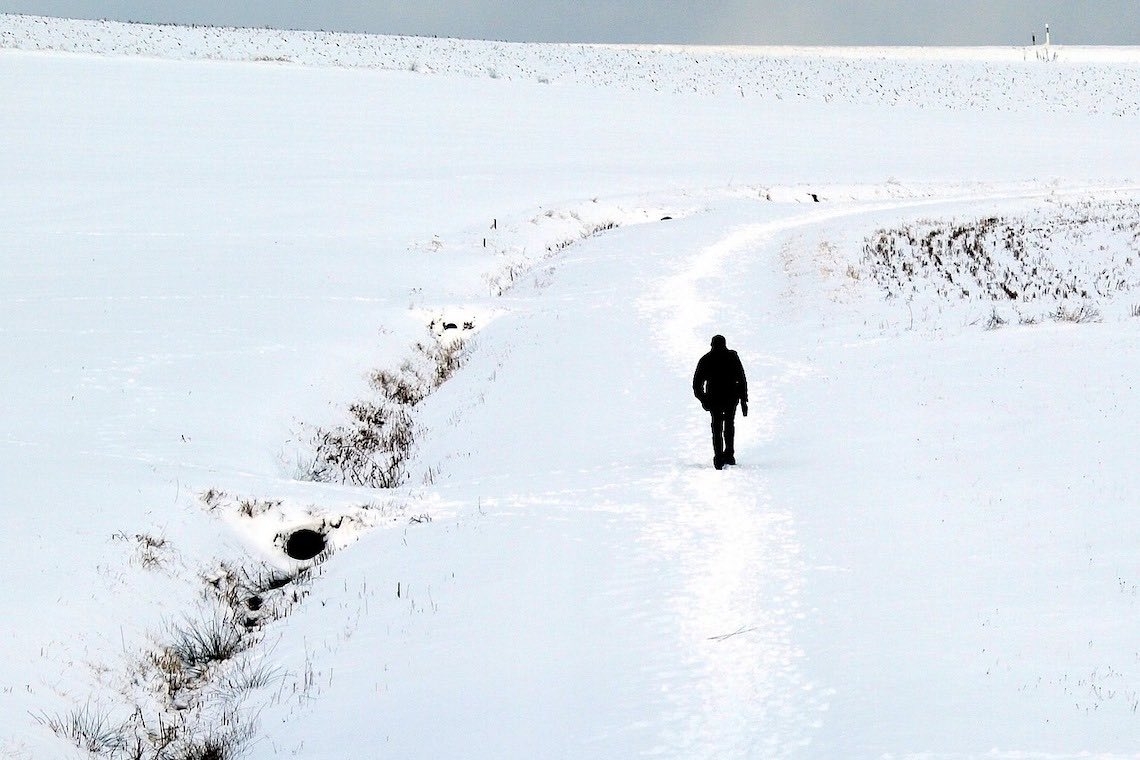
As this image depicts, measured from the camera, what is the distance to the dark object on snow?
1162cm

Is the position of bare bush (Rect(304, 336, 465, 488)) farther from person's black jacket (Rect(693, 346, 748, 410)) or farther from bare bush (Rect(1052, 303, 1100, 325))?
bare bush (Rect(1052, 303, 1100, 325))

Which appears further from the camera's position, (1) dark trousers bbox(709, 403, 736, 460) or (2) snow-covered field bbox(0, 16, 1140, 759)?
(1) dark trousers bbox(709, 403, 736, 460)

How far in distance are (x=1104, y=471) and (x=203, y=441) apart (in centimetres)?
1028

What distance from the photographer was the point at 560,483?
12.9m

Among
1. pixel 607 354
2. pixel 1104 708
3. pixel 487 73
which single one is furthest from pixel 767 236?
pixel 487 73

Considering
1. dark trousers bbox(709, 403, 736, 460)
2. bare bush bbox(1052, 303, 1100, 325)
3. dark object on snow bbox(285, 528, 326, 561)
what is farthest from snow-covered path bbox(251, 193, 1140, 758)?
bare bush bbox(1052, 303, 1100, 325)

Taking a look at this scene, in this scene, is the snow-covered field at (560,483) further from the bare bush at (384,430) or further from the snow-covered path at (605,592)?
the bare bush at (384,430)

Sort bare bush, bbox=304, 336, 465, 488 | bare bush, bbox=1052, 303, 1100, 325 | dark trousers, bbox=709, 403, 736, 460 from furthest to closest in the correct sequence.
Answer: bare bush, bbox=1052, 303, 1100, 325 < bare bush, bbox=304, 336, 465, 488 < dark trousers, bbox=709, 403, 736, 460

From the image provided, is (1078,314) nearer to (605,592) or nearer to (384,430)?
(384,430)

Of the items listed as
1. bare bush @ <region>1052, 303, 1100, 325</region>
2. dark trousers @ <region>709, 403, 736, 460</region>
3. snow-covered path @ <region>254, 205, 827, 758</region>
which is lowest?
snow-covered path @ <region>254, 205, 827, 758</region>

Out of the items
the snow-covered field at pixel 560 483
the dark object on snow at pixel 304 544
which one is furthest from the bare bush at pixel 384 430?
the dark object on snow at pixel 304 544

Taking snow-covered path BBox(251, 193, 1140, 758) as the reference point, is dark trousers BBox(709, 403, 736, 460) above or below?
above

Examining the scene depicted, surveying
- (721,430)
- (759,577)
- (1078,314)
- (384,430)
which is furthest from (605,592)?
(1078,314)

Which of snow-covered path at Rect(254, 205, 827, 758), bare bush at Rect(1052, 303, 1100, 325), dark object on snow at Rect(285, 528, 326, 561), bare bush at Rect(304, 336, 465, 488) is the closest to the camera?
snow-covered path at Rect(254, 205, 827, 758)
